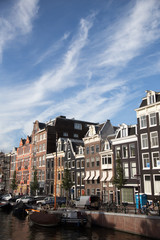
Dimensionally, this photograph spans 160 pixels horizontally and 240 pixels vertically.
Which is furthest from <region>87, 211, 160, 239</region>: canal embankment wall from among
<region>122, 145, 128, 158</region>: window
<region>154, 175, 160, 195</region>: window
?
<region>122, 145, 128, 158</region>: window

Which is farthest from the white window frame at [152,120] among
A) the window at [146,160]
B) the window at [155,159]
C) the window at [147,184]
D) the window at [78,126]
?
the window at [78,126]

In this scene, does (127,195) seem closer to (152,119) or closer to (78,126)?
(152,119)

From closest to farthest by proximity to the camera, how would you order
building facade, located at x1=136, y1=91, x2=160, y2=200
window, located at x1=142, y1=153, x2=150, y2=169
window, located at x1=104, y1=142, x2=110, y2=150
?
building facade, located at x1=136, y1=91, x2=160, y2=200 < window, located at x1=142, y1=153, x2=150, y2=169 < window, located at x1=104, y1=142, x2=110, y2=150

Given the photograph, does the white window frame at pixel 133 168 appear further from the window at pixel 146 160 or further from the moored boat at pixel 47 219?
the moored boat at pixel 47 219

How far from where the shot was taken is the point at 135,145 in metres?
43.9

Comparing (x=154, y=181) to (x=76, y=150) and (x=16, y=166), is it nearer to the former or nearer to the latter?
(x=76, y=150)

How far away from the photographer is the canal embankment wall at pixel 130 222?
25188 millimetres

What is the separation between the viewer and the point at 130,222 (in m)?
27.8

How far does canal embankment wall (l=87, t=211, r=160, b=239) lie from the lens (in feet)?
82.6

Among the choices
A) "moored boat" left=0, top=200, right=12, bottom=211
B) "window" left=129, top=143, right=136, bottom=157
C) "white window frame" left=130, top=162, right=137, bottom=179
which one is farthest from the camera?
"moored boat" left=0, top=200, right=12, bottom=211

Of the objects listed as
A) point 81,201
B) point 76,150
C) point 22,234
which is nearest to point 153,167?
point 81,201

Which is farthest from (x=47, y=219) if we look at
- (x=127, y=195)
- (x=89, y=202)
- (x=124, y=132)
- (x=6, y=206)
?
(x=6, y=206)

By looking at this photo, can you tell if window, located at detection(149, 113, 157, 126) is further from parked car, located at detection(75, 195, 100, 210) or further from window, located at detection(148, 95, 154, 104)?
parked car, located at detection(75, 195, 100, 210)

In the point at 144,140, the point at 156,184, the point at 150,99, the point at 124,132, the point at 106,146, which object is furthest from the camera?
the point at 106,146
